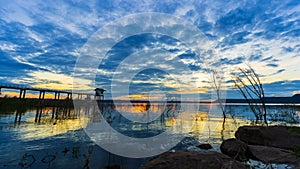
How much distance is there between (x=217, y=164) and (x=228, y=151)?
322 centimetres

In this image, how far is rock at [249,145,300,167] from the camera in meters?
6.29

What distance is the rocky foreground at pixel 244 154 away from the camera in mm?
4992

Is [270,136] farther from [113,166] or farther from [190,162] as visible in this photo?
[113,166]

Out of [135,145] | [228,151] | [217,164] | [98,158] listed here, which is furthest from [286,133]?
[98,158]

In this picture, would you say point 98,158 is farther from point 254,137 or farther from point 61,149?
point 254,137

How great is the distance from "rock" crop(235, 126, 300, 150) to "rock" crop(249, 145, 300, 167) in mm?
2364

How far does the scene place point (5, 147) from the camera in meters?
8.05

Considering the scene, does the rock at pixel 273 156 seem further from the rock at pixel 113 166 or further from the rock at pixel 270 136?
the rock at pixel 113 166

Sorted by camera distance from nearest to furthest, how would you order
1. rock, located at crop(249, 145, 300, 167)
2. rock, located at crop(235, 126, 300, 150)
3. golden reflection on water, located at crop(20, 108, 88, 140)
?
1. rock, located at crop(249, 145, 300, 167)
2. rock, located at crop(235, 126, 300, 150)
3. golden reflection on water, located at crop(20, 108, 88, 140)

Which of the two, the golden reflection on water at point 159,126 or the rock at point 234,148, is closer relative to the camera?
the rock at point 234,148

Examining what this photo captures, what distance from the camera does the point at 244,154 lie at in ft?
23.9

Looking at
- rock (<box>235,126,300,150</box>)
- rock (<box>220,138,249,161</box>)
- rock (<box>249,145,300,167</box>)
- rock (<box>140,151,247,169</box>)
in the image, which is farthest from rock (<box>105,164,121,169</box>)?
rock (<box>235,126,300,150</box>)

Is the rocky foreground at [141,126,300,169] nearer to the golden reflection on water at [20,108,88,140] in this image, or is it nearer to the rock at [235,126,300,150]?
the rock at [235,126,300,150]

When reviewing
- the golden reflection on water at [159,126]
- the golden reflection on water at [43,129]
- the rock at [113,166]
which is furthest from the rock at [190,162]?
the golden reflection on water at [43,129]
